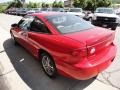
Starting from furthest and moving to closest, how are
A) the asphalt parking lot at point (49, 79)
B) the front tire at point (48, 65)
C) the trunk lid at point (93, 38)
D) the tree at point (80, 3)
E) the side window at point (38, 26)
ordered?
the tree at point (80, 3) → the side window at point (38, 26) → the front tire at point (48, 65) → the asphalt parking lot at point (49, 79) → the trunk lid at point (93, 38)

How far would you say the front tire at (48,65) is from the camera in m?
4.08

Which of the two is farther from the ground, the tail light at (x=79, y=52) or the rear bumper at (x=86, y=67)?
the tail light at (x=79, y=52)

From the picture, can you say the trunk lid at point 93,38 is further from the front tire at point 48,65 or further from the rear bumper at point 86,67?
the front tire at point 48,65

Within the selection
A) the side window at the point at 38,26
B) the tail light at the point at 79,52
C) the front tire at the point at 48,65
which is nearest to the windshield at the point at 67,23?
the side window at the point at 38,26

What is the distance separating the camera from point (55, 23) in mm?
4293

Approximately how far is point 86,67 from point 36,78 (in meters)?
1.62

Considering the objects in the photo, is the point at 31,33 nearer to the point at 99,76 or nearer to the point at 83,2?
the point at 99,76

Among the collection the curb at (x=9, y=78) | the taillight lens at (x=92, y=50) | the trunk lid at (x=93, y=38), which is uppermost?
the trunk lid at (x=93, y=38)

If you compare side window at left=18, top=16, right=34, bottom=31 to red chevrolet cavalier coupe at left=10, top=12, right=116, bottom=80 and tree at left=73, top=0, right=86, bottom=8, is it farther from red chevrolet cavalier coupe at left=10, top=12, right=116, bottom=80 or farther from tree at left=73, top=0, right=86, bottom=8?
tree at left=73, top=0, right=86, bottom=8

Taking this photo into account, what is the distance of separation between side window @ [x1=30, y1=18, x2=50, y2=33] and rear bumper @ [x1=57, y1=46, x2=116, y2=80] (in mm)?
1090

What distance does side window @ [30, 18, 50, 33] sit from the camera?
435 centimetres

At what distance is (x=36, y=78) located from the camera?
4.42 m

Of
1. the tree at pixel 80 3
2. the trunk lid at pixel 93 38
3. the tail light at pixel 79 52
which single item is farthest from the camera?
the tree at pixel 80 3

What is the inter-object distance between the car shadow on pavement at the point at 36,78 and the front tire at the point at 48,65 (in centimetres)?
14
